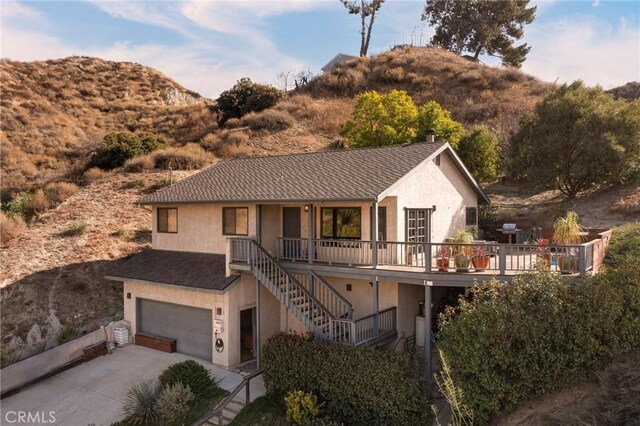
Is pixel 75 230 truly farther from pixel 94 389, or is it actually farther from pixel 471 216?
pixel 471 216

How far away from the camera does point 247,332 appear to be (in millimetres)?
16828

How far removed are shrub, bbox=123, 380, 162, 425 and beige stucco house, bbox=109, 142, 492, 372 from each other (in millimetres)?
2828

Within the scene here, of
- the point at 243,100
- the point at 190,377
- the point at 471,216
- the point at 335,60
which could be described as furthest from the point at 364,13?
the point at 190,377

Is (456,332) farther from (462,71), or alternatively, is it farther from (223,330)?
(462,71)

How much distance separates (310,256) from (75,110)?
48.0 m

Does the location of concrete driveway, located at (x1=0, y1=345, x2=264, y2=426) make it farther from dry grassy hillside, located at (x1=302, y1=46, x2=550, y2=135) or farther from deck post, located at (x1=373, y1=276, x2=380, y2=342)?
dry grassy hillside, located at (x1=302, y1=46, x2=550, y2=135)

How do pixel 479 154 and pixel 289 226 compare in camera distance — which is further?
pixel 479 154

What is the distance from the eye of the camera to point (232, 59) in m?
29.2

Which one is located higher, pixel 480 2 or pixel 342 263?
pixel 480 2

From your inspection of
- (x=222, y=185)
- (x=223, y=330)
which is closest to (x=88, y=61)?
(x=222, y=185)

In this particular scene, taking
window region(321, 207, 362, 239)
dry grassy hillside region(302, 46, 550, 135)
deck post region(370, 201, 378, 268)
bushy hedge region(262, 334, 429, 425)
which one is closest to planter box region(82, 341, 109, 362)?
bushy hedge region(262, 334, 429, 425)

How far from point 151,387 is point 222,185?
852cm

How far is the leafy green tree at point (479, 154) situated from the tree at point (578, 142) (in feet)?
4.26

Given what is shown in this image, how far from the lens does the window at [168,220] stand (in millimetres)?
19155
